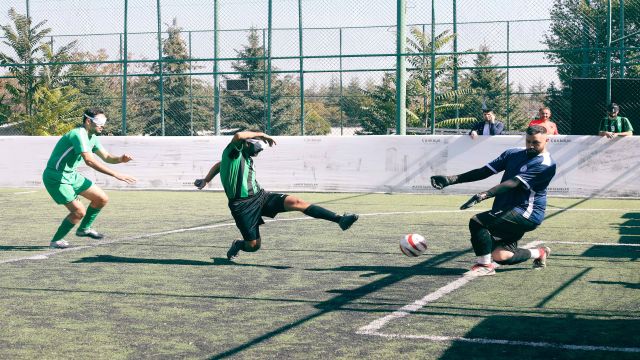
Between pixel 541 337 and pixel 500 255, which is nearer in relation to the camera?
pixel 541 337

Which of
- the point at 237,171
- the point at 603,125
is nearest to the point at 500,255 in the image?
the point at 237,171

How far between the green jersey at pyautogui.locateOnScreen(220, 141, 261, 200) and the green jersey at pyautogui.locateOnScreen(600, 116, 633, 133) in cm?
1045

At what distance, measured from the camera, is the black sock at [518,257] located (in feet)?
32.3

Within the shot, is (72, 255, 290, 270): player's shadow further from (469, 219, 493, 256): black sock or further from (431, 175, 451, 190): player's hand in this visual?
(469, 219, 493, 256): black sock

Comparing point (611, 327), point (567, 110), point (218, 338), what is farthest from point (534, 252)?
point (567, 110)

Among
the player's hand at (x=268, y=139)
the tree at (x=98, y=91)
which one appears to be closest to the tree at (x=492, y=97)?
the tree at (x=98, y=91)

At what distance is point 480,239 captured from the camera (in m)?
9.71

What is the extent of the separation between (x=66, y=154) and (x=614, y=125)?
36.8ft

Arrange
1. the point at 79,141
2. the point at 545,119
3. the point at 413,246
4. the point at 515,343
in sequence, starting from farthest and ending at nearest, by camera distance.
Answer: the point at 545,119 < the point at 79,141 < the point at 413,246 < the point at 515,343

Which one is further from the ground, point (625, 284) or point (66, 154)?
point (66, 154)

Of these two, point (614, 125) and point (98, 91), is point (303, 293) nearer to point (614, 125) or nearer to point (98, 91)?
point (614, 125)

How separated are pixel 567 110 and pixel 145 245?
59.1 ft

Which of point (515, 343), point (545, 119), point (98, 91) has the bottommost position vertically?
point (515, 343)

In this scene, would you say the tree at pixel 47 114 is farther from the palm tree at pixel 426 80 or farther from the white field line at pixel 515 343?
the white field line at pixel 515 343
